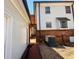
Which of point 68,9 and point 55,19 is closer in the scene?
point 68,9

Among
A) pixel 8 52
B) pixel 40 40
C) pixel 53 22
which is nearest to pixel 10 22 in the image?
pixel 8 52

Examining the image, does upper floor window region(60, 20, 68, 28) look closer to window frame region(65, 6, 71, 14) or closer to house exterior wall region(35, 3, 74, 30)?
house exterior wall region(35, 3, 74, 30)

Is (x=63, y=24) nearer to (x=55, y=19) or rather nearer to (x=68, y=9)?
(x=55, y=19)

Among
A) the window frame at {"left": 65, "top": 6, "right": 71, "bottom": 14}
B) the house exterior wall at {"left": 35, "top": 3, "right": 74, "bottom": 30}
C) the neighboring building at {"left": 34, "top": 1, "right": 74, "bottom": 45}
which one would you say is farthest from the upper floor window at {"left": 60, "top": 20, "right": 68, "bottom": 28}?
the window frame at {"left": 65, "top": 6, "right": 71, "bottom": 14}

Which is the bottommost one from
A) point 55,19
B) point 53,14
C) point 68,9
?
point 55,19

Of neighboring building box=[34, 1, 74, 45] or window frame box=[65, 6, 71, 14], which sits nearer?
neighboring building box=[34, 1, 74, 45]

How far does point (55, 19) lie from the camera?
2270 cm

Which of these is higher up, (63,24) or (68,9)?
(68,9)

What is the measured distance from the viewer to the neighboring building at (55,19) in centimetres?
2205

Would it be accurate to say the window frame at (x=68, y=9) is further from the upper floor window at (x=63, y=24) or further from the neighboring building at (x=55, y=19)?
the upper floor window at (x=63, y=24)

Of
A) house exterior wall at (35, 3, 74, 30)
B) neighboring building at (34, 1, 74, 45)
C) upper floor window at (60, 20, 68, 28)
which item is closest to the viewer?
neighboring building at (34, 1, 74, 45)

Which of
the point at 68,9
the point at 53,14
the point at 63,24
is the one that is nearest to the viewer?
the point at 68,9

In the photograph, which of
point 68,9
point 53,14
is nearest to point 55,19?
point 53,14

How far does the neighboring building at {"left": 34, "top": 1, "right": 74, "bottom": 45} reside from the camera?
22047 millimetres
